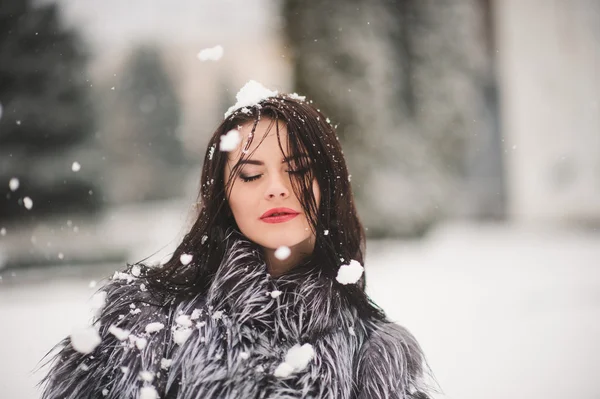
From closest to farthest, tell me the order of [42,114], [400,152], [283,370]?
[283,370], [42,114], [400,152]

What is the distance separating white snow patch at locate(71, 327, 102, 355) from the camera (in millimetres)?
1179

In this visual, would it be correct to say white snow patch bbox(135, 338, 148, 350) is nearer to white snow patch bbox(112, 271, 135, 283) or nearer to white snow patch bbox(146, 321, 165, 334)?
white snow patch bbox(146, 321, 165, 334)

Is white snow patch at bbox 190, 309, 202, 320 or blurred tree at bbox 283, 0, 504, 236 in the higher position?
blurred tree at bbox 283, 0, 504, 236

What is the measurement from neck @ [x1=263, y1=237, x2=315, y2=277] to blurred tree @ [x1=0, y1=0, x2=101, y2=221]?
460 cm

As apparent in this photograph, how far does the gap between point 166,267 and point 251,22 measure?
16.9ft

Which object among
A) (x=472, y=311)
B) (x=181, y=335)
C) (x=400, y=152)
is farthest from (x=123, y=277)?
(x=400, y=152)

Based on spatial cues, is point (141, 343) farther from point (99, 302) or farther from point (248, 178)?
point (248, 178)

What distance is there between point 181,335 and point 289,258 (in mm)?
334

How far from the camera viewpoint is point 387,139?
5.42 meters

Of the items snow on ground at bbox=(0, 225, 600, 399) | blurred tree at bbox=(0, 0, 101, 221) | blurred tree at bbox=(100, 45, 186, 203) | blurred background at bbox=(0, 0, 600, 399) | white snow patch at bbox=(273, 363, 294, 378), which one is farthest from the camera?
blurred tree at bbox=(100, 45, 186, 203)

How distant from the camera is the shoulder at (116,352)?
1.13m

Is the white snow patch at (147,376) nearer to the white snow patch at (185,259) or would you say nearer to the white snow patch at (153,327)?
the white snow patch at (153,327)

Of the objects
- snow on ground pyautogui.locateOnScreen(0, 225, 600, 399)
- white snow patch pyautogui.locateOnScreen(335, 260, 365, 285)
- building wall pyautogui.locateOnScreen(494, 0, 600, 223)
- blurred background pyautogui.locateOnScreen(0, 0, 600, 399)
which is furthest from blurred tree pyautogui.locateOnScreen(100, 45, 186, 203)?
white snow patch pyautogui.locateOnScreen(335, 260, 365, 285)

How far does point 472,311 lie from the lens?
391 centimetres
